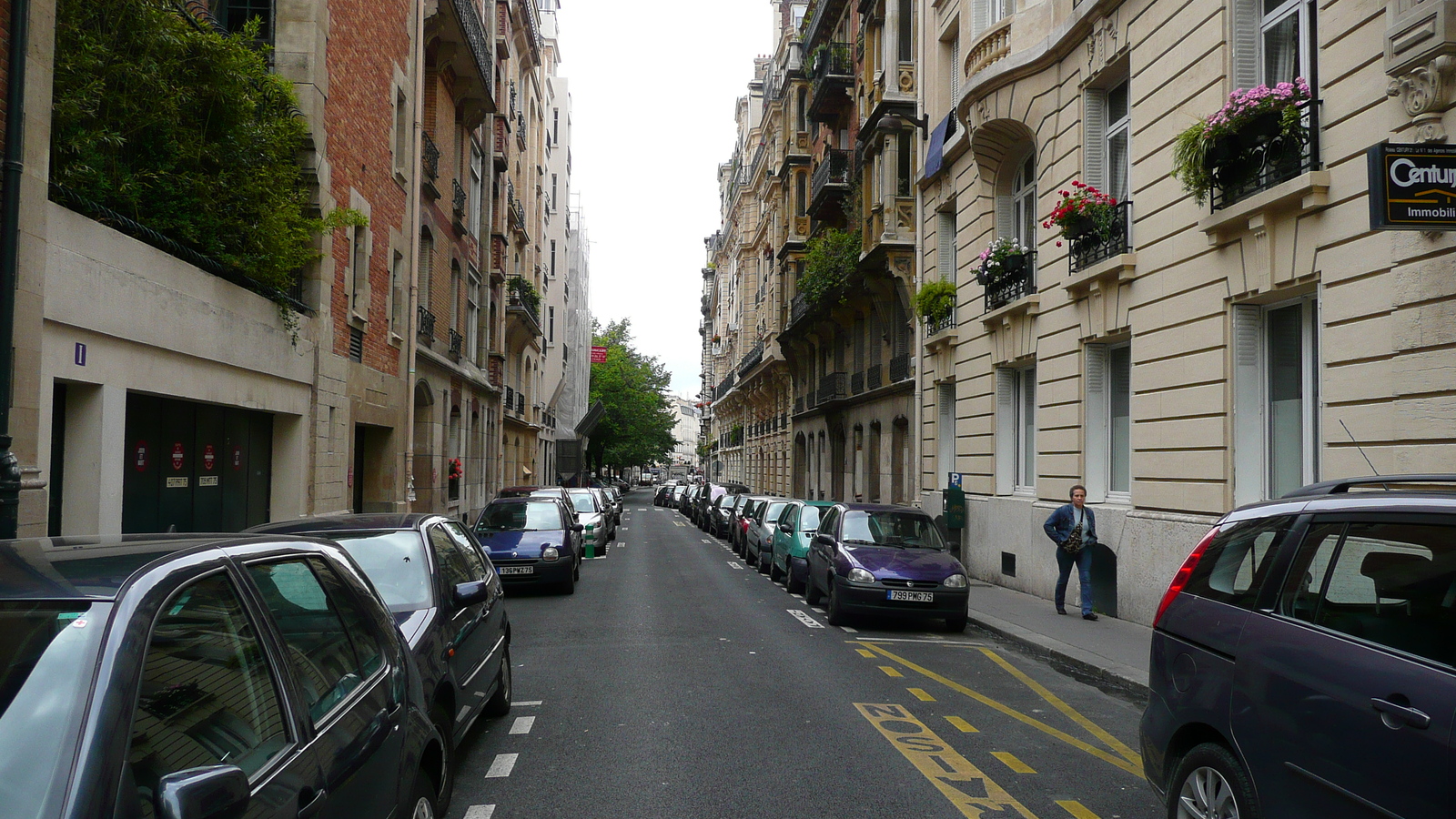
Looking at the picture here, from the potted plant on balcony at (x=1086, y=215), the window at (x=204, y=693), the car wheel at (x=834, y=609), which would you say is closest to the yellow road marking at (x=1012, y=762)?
the window at (x=204, y=693)

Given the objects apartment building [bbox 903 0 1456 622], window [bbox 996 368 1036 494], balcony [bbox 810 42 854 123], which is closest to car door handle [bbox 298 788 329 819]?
apartment building [bbox 903 0 1456 622]

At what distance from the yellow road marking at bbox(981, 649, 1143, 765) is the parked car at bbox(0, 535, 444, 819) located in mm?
4284

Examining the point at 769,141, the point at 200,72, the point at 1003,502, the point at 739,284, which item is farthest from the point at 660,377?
the point at 200,72

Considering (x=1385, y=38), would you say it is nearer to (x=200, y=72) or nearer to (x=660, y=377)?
(x=200, y=72)

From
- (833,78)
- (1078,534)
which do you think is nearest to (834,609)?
(1078,534)

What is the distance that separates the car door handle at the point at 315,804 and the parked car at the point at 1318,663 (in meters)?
3.35

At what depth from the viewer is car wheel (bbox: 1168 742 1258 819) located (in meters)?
3.95

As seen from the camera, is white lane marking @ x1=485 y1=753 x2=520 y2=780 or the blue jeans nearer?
white lane marking @ x1=485 y1=753 x2=520 y2=780

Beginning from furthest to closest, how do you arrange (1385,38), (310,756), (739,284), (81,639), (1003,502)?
(739,284) < (1003,502) < (1385,38) < (310,756) < (81,639)

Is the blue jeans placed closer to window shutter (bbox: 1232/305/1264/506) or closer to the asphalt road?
the asphalt road

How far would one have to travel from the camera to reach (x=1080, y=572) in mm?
12734

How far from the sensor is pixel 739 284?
206ft

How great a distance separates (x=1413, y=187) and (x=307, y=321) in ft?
44.8

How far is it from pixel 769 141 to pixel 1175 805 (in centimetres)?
4794
